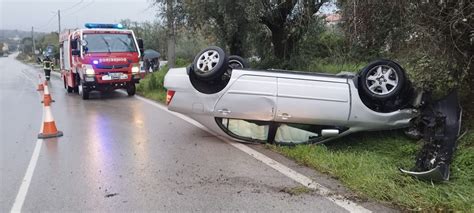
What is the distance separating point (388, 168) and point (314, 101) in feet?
4.97

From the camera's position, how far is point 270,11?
1330cm

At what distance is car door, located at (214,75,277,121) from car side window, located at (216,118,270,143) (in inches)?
15.1

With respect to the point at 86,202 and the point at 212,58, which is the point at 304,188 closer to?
the point at 86,202

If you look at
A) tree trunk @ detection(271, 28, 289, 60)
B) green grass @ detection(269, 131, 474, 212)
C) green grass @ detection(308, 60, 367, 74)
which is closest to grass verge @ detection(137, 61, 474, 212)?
green grass @ detection(269, 131, 474, 212)

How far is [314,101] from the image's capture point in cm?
665

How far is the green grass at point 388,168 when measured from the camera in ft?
14.9

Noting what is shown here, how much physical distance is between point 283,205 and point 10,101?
1356cm

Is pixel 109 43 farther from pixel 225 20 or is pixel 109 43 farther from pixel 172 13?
pixel 225 20

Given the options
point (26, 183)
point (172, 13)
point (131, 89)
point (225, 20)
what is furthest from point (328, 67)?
point (26, 183)

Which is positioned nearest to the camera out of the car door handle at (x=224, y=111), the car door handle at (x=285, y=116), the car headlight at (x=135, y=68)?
the car door handle at (x=285, y=116)

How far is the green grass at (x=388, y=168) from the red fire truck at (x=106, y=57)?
31.1 feet

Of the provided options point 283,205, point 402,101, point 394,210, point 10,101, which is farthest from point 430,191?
point 10,101

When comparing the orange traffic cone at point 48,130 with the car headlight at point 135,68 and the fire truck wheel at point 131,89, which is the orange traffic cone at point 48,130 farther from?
the fire truck wheel at point 131,89

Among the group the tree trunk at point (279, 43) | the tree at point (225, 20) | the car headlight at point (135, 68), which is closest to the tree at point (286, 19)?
the tree trunk at point (279, 43)
